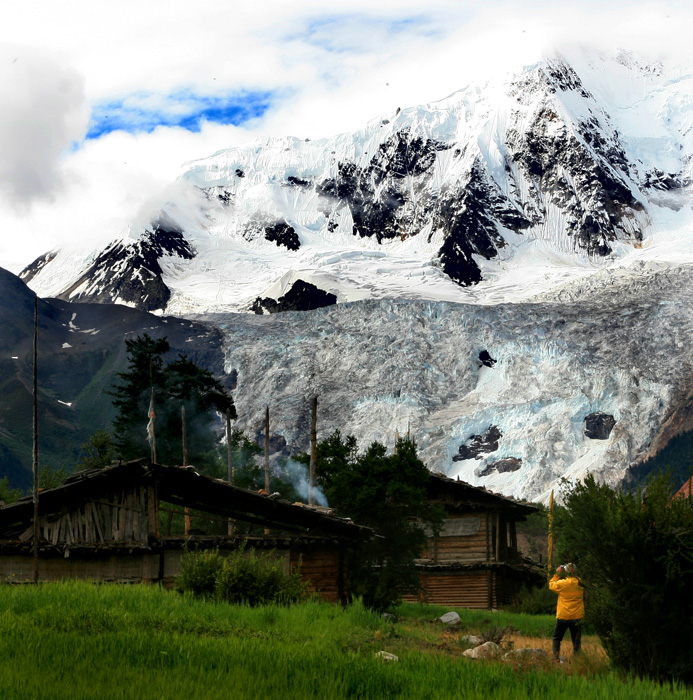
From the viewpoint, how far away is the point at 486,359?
431ft

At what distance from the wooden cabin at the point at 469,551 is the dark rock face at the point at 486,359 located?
278 ft

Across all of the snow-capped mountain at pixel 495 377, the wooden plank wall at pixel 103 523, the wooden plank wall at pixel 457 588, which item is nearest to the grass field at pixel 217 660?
the wooden plank wall at pixel 103 523

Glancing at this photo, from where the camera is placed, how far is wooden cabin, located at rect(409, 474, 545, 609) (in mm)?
43344

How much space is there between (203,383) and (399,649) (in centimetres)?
4859

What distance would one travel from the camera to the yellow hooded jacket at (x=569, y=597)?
17188 millimetres

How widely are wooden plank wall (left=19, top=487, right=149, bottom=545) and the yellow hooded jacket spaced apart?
11120 mm

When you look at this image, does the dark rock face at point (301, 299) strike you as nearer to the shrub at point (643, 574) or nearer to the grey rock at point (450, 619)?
the grey rock at point (450, 619)

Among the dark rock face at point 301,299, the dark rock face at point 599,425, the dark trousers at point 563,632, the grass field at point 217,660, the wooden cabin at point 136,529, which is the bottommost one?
the dark trousers at point 563,632

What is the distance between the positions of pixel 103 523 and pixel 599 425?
97.8 meters

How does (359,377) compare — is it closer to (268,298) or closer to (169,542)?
(268,298)

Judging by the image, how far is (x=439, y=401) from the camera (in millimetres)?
127625

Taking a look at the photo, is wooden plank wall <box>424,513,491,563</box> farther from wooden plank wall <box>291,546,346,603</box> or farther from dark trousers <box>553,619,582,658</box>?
dark trousers <box>553,619,582,658</box>

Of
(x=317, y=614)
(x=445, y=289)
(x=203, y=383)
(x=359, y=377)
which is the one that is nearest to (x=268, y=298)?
(x=445, y=289)

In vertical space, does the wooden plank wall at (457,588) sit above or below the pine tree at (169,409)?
below
